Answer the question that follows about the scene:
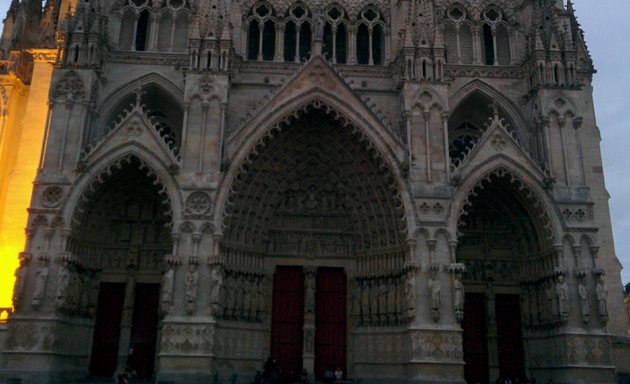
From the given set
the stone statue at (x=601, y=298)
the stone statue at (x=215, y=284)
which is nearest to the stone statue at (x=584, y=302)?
the stone statue at (x=601, y=298)

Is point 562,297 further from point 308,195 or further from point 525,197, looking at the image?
point 308,195

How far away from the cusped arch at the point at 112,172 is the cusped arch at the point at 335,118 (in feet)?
5.52

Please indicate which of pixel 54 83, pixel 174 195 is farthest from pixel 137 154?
pixel 54 83

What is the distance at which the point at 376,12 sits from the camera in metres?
24.7

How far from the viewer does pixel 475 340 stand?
22.2m

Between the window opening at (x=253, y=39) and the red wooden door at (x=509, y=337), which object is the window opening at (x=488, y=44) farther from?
the red wooden door at (x=509, y=337)

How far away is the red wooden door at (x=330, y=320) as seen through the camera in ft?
71.2

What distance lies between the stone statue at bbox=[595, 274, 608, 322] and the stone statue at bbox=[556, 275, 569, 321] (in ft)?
3.36

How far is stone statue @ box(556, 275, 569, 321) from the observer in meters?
19.7

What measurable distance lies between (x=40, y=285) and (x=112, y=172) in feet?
14.7

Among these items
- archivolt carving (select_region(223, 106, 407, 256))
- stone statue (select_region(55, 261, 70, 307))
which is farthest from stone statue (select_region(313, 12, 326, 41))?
stone statue (select_region(55, 261, 70, 307))

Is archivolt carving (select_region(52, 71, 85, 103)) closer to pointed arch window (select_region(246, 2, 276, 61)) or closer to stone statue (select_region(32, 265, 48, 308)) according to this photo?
stone statue (select_region(32, 265, 48, 308))

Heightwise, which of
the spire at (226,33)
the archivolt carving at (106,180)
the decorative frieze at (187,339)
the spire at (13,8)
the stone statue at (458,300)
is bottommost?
the decorative frieze at (187,339)

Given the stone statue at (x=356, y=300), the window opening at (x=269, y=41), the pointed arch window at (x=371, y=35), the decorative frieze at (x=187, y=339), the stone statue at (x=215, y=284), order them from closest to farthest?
the decorative frieze at (x=187, y=339), the stone statue at (x=215, y=284), the stone statue at (x=356, y=300), the window opening at (x=269, y=41), the pointed arch window at (x=371, y=35)
